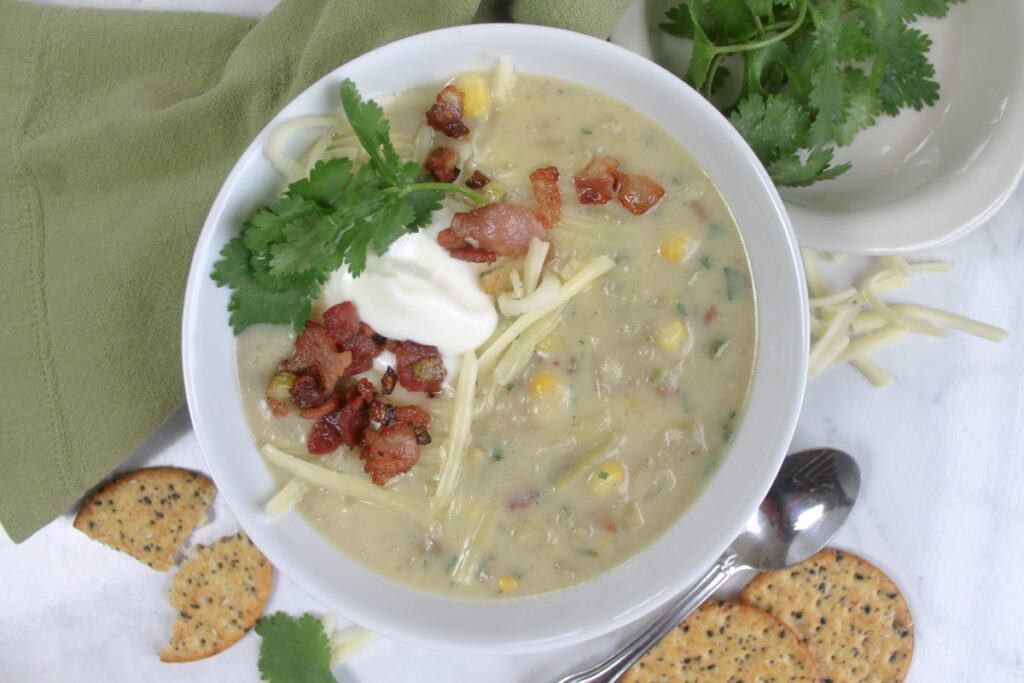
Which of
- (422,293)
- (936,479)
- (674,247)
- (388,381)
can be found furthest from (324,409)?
(936,479)

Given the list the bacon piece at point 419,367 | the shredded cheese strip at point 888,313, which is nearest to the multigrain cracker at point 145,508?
the bacon piece at point 419,367

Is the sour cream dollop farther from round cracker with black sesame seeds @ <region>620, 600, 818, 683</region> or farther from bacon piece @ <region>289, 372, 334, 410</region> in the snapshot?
round cracker with black sesame seeds @ <region>620, 600, 818, 683</region>

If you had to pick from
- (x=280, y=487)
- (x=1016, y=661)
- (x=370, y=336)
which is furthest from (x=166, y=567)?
(x=1016, y=661)

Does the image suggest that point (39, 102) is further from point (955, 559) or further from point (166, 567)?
point (955, 559)

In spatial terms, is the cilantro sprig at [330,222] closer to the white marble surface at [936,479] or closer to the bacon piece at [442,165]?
the bacon piece at [442,165]

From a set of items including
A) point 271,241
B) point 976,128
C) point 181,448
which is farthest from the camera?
point 181,448

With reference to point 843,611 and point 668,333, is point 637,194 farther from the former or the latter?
point 843,611
